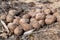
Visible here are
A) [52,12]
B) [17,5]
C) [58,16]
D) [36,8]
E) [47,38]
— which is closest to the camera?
[47,38]

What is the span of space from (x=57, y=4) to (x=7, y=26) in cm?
83

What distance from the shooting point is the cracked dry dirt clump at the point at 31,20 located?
2.74 meters

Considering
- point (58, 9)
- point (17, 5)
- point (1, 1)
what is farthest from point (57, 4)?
point (1, 1)

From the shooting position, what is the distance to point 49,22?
2.93 m

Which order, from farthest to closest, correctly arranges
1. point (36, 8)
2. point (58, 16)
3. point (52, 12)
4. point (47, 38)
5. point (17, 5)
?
1. point (17, 5)
2. point (36, 8)
3. point (52, 12)
4. point (58, 16)
5. point (47, 38)

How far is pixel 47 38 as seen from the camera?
8.69 feet

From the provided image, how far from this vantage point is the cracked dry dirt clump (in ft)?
9.00

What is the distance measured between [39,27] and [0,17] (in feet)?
2.46

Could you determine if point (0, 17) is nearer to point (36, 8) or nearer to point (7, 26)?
point (7, 26)

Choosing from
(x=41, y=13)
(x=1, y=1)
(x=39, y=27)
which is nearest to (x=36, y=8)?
(x=41, y=13)

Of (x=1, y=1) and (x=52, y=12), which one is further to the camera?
(x=1, y=1)

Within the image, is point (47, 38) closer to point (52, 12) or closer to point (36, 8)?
point (52, 12)

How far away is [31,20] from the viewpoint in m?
3.07

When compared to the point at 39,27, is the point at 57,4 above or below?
above
